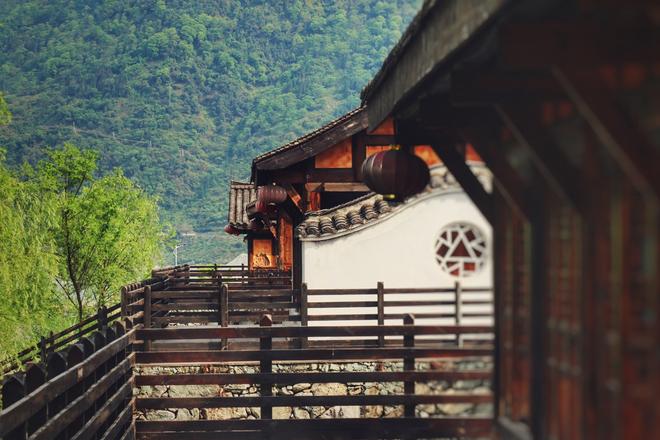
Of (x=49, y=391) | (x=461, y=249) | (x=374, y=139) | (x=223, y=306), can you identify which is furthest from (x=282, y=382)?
(x=374, y=139)

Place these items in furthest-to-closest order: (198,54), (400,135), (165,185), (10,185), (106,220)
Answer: (198,54) < (165,185) < (106,220) < (10,185) < (400,135)

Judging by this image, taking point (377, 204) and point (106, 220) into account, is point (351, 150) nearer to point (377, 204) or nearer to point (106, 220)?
point (377, 204)

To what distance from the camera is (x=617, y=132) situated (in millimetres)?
2623

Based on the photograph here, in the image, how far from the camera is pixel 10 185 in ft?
58.6

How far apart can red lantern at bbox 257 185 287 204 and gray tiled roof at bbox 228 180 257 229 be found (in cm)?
1727

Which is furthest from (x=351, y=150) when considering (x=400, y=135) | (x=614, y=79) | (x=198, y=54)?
(x=198, y=54)

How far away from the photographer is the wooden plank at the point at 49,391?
5522 millimetres

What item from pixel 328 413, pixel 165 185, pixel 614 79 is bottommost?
pixel 328 413

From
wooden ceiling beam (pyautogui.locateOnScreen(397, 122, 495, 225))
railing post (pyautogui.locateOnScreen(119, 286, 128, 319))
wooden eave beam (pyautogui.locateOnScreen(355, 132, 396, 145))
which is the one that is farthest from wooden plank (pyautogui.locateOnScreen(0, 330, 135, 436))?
wooden eave beam (pyautogui.locateOnScreen(355, 132, 396, 145))

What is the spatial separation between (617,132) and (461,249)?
1858 millimetres

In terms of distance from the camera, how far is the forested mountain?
12988cm

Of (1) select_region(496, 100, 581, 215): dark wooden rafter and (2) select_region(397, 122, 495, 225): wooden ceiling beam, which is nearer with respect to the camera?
(1) select_region(496, 100, 581, 215): dark wooden rafter

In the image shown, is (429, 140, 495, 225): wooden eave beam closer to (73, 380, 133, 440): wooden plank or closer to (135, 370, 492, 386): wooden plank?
(73, 380, 133, 440): wooden plank

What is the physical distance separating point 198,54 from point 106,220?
5415 inches
